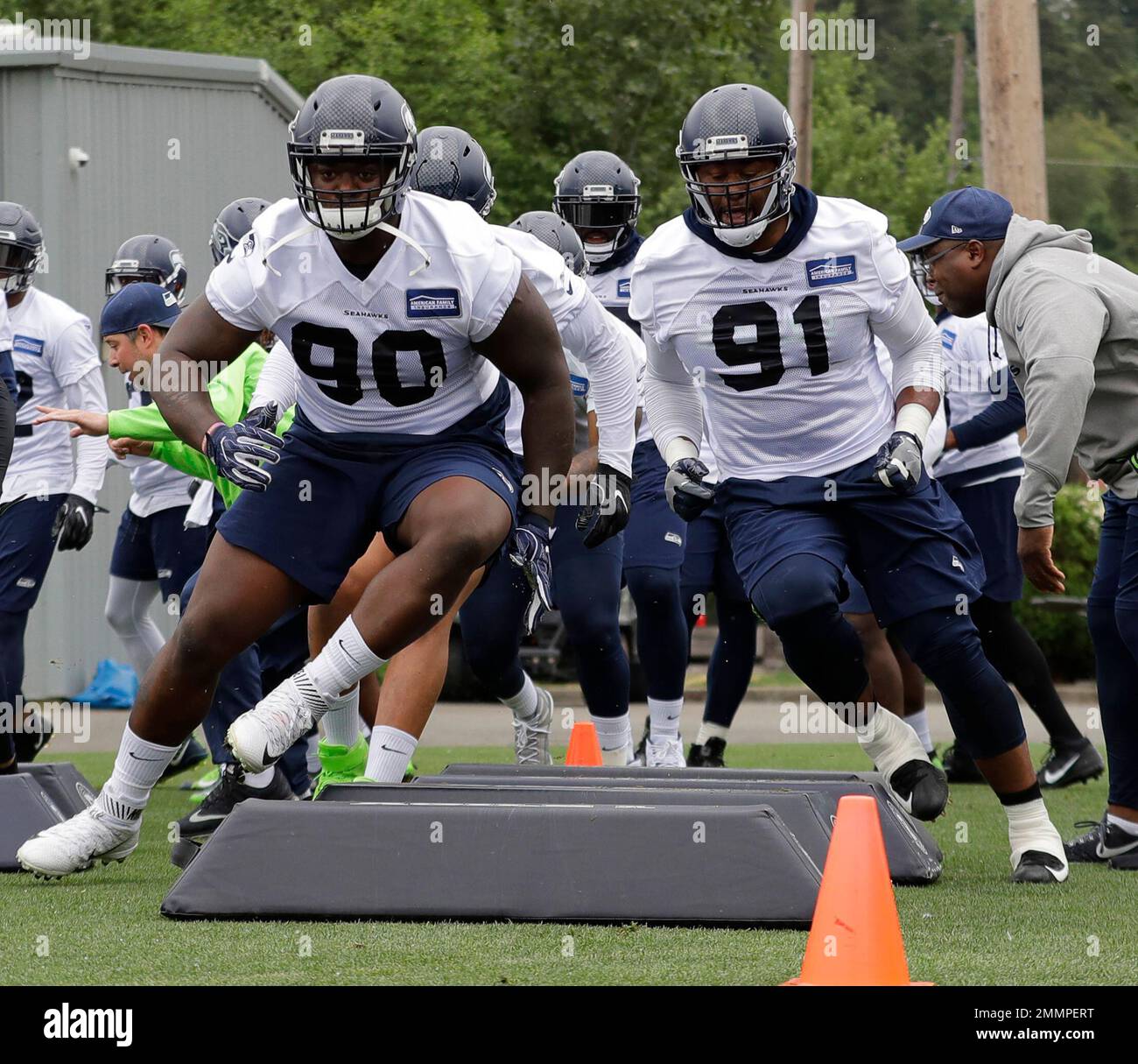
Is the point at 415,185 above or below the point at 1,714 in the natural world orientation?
above

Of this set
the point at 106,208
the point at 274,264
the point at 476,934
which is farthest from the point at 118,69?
the point at 476,934

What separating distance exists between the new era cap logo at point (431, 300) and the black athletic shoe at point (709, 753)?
4024mm

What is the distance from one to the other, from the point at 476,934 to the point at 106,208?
36.4 feet

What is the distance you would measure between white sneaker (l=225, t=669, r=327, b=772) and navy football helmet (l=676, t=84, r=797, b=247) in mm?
1751

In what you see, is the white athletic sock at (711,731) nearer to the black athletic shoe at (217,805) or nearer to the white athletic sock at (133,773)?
the black athletic shoe at (217,805)

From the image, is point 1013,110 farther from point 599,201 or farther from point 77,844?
point 77,844

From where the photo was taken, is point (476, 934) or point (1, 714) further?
point (1, 714)

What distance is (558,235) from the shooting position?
22.5 feet

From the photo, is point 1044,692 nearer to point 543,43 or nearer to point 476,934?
point 476,934

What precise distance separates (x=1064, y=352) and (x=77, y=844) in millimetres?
2904

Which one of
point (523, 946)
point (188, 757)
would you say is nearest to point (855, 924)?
point (523, 946)

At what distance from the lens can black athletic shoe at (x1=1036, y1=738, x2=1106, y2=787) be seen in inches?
313
